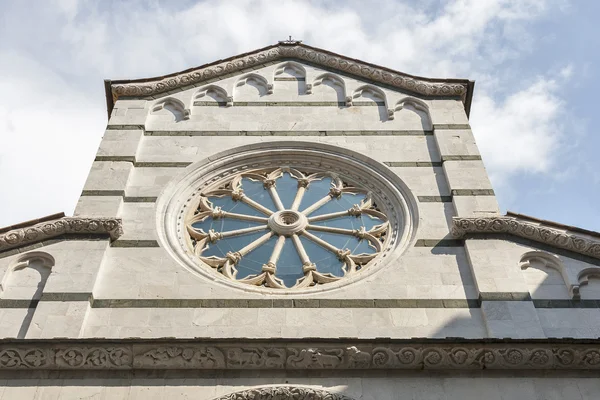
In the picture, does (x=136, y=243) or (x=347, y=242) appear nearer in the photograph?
(x=136, y=243)

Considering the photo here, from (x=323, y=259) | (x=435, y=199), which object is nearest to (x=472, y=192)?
(x=435, y=199)

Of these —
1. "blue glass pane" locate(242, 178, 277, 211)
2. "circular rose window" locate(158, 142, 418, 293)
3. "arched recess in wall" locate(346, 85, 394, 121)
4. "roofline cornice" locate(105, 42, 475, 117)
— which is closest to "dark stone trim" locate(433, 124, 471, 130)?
"arched recess in wall" locate(346, 85, 394, 121)

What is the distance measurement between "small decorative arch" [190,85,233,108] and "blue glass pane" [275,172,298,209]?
1.94m

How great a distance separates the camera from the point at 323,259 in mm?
10000

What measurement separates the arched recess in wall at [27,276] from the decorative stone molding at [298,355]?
131 centimetres

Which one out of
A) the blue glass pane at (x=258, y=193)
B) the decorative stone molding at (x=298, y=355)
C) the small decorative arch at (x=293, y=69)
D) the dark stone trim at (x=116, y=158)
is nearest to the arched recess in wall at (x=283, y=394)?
the decorative stone molding at (x=298, y=355)

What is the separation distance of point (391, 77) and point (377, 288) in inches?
214

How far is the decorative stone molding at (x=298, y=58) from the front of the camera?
516 inches

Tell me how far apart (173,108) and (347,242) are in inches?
165

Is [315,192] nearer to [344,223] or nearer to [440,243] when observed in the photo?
[344,223]

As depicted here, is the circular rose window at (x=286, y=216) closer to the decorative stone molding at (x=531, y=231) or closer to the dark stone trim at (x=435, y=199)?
the dark stone trim at (x=435, y=199)

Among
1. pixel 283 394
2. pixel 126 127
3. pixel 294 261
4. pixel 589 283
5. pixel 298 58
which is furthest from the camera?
pixel 298 58

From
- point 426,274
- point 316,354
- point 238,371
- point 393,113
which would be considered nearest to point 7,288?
point 238,371

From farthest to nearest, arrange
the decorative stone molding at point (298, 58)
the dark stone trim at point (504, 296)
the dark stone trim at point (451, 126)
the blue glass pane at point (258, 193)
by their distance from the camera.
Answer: the decorative stone molding at point (298, 58) → the dark stone trim at point (451, 126) → the blue glass pane at point (258, 193) → the dark stone trim at point (504, 296)
